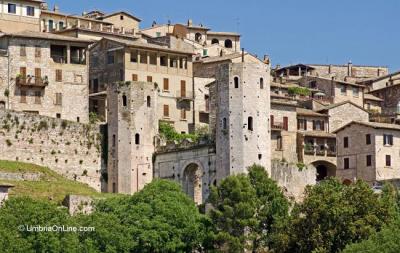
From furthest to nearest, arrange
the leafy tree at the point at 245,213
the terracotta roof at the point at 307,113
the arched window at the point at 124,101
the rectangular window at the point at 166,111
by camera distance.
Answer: the terracotta roof at the point at 307,113, the rectangular window at the point at 166,111, the arched window at the point at 124,101, the leafy tree at the point at 245,213

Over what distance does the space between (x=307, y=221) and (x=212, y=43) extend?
6128 cm

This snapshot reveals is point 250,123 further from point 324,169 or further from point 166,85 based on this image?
point 324,169

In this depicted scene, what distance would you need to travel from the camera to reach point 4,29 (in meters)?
124

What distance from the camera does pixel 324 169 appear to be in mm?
122562

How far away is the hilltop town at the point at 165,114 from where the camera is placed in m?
104

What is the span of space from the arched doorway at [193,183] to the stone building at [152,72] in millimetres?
11711

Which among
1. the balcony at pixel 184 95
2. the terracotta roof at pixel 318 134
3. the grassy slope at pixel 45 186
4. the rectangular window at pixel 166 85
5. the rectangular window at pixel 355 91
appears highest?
the rectangular window at pixel 355 91

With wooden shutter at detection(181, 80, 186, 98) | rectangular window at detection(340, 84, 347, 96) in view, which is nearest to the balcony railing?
wooden shutter at detection(181, 80, 186, 98)

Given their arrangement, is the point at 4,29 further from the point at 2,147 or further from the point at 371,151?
the point at 371,151

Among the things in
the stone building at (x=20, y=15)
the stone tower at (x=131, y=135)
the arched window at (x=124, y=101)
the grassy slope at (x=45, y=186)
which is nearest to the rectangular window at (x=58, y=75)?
the stone tower at (x=131, y=135)

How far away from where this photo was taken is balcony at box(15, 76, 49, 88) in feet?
368

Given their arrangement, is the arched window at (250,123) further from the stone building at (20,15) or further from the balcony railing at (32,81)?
the stone building at (20,15)

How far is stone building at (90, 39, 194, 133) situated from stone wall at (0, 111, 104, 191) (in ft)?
34.8

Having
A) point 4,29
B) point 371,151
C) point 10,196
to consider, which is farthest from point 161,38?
point 10,196
